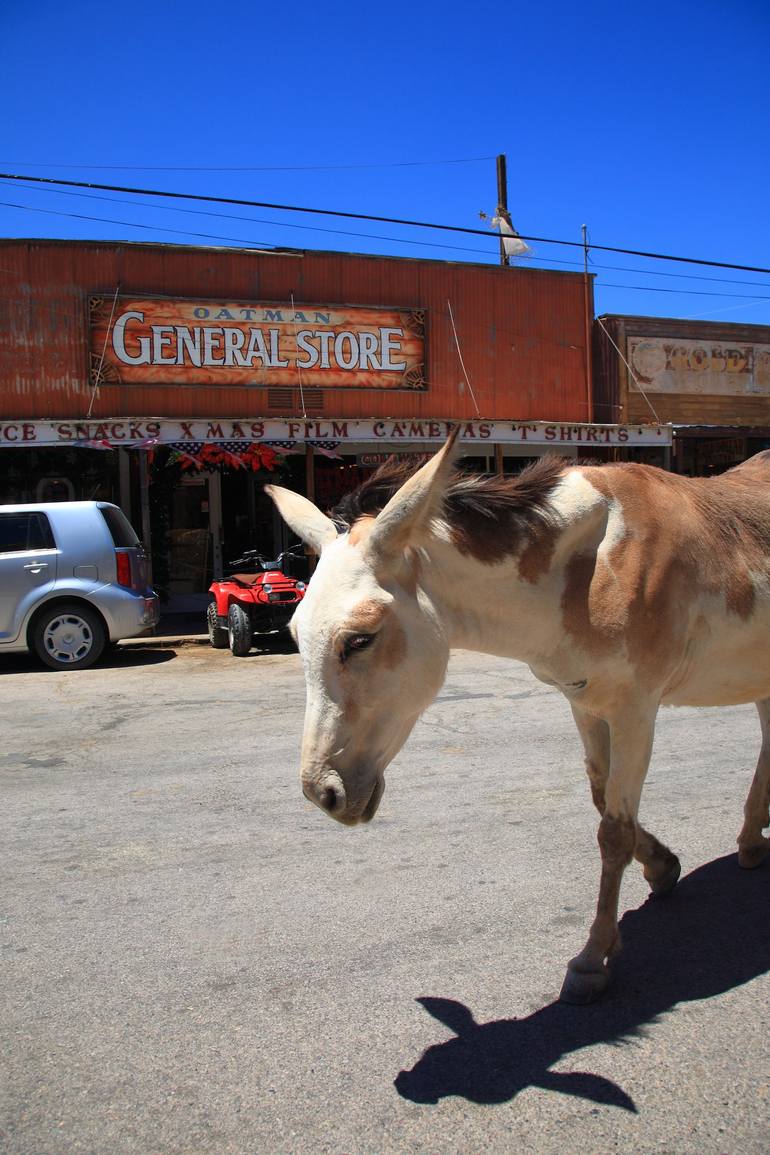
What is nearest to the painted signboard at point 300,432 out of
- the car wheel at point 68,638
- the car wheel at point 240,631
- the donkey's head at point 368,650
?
the car wheel at point 240,631

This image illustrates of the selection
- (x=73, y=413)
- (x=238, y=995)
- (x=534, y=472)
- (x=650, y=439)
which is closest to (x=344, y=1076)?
(x=238, y=995)

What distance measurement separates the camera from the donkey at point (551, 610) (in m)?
2.76

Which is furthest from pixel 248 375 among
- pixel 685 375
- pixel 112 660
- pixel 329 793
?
pixel 329 793

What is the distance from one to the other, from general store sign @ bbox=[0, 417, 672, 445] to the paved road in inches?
353

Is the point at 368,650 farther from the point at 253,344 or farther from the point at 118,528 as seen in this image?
the point at 253,344

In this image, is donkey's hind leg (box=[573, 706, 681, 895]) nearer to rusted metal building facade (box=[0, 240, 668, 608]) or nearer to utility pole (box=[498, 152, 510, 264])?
rusted metal building facade (box=[0, 240, 668, 608])

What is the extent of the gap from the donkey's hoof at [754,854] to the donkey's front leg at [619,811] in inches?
51.3

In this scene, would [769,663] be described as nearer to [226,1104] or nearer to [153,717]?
[226,1104]

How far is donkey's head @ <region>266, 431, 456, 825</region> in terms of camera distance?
2.70m

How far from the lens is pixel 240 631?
12125mm

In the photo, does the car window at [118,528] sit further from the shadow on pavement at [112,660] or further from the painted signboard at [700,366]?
the painted signboard at [700,366]

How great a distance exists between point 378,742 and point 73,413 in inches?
569

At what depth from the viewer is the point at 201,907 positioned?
3.88m

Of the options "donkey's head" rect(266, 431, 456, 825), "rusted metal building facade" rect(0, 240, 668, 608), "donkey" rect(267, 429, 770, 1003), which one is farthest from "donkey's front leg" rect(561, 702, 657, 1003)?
"rusted metal building facade" rect(0, 240, 668, 608)
